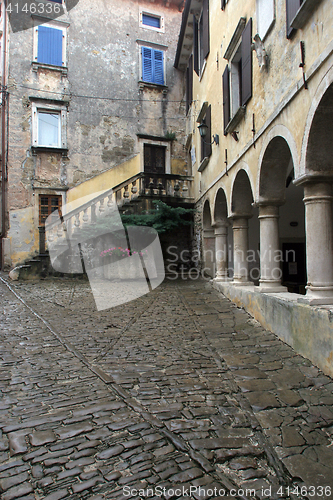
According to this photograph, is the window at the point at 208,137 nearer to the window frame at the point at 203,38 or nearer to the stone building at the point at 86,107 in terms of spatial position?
the window frame at the point at 203,38

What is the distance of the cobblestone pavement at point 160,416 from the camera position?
7.54 feet

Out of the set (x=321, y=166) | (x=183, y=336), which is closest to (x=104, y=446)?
(x=183, y=336)

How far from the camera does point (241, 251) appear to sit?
8453 mm

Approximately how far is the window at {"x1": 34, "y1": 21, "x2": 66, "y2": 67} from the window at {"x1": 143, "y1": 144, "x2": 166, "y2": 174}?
5170 mm

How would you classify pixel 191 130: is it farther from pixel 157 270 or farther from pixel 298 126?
pixel 298 126

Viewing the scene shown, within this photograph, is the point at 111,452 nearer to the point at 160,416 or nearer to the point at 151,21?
the point at 160,416

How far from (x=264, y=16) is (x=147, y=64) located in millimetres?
12060

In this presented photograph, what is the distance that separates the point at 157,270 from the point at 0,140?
8.53 metres

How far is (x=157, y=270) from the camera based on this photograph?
546 inches

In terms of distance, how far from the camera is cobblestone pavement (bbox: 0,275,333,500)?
2.30 metres

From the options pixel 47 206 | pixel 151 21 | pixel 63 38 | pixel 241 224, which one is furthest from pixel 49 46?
pixel 241 224

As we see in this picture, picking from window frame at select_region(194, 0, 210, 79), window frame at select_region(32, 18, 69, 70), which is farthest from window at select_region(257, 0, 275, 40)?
window frame at select_region(32, 18, 69, 70)

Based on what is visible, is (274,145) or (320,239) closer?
(320,239)

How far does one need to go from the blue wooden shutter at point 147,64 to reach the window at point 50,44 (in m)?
3.64
